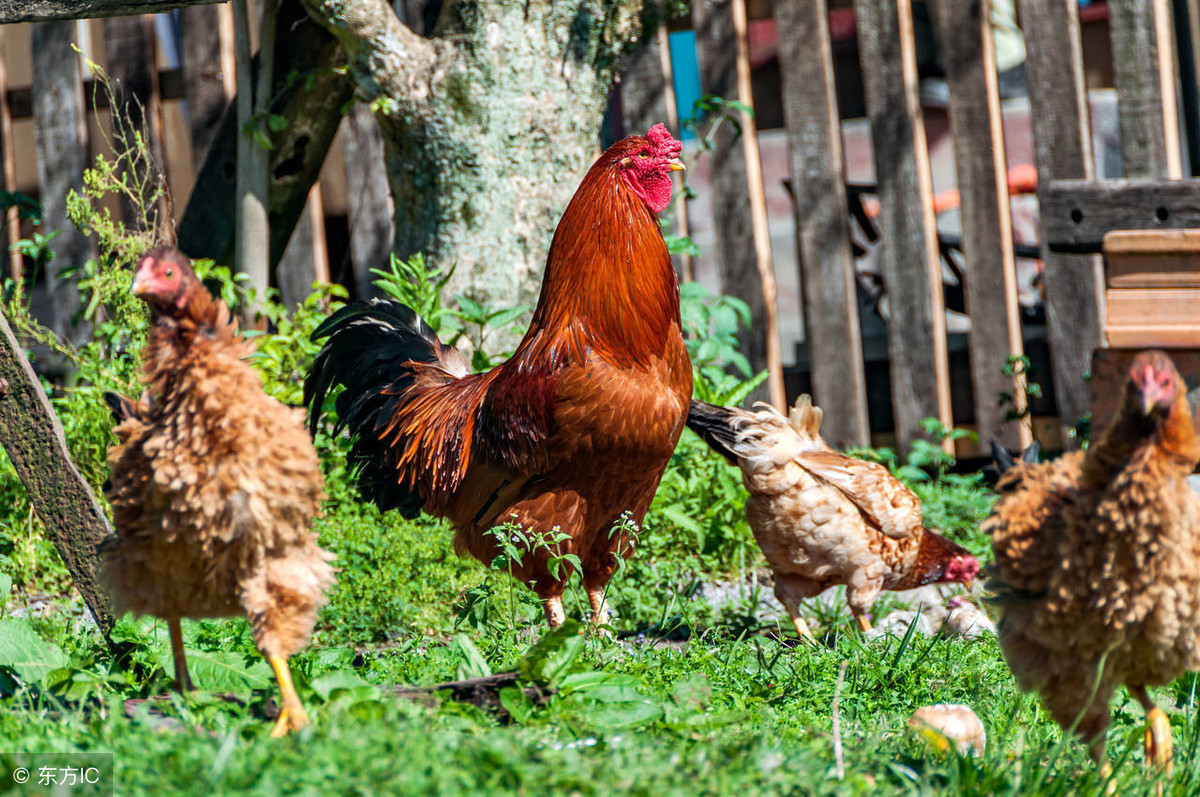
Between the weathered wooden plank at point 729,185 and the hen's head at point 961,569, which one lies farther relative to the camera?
the weathered wooden plank at point 729,185

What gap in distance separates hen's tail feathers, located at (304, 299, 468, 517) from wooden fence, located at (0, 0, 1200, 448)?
1.98 meters

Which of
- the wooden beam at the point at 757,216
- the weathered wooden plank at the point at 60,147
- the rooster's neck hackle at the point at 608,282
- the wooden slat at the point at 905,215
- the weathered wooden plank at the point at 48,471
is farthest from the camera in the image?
the weathered wooden plank at the point at 60,147

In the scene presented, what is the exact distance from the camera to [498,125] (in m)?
5.38

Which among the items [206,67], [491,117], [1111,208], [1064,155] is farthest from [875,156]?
[206,67]

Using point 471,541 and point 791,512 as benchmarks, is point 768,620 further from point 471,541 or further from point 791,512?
point 471,541

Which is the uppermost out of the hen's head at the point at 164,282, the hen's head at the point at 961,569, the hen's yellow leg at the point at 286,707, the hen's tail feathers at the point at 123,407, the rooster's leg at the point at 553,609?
the hen's head at the point at 164,282

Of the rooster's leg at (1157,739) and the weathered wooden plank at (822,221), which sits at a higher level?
the weathered wooden plank at (822,221)

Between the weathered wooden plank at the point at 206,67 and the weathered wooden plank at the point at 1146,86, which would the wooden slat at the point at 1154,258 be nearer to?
the weathered wooden plank at the point at 1146,86

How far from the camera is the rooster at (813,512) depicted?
4.18 meters

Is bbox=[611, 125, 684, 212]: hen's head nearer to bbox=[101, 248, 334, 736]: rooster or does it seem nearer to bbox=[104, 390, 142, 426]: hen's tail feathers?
bbox=[101, 248, 334, 736]: rooster

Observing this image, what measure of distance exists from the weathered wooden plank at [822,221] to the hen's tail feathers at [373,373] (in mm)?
2579

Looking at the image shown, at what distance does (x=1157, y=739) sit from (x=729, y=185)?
4455 millimetres

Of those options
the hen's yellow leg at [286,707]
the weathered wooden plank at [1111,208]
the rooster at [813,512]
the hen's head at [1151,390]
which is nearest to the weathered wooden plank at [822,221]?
the weathered wooden plank at [1111,208]

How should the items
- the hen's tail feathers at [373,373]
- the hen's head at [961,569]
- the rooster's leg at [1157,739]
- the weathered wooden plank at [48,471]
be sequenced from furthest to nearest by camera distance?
the hen's head at [961,569]
the hen's tail feathers at [373,373]
the weathered wooden plank at [48,471]
the rooster's leg at [1157,739]
